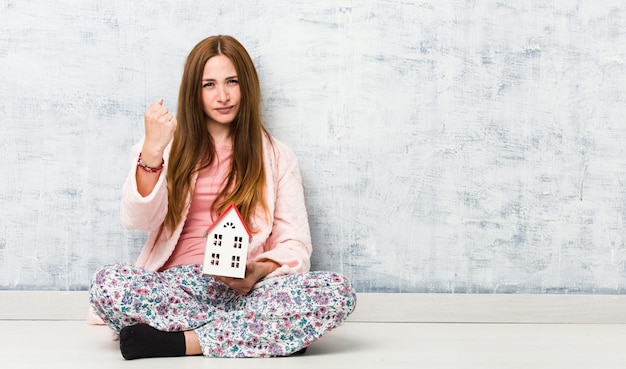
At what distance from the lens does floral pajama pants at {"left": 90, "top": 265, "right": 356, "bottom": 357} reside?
5.15ft

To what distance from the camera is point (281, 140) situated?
2021 mm

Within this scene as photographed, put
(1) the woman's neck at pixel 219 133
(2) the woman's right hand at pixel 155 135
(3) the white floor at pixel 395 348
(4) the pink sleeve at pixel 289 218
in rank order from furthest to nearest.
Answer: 1. (1) the woman's neck at pixel 219 133
2. (4) the pink sleeve at pixel 289 218
3. (2) the woman's right hand at pixel 155 135
4. (3) the white floor at pixel 395 348

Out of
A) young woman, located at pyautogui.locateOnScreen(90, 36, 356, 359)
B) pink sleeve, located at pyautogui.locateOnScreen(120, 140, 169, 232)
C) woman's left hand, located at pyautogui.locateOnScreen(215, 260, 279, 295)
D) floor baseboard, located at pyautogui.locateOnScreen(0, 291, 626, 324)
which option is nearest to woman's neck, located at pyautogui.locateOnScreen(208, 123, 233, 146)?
young woman, located at pyautogui.locateOnScreen(90, 36, 356, 359)

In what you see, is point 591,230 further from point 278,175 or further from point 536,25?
point 278,175

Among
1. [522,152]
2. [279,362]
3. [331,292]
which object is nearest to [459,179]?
[522,152]

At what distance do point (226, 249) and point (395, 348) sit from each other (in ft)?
1.30

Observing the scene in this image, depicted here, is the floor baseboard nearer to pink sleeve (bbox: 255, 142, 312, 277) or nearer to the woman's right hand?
pink sleeve (bbox: 255, 142, 312, 277)

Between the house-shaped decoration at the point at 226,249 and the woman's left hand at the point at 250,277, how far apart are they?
0.09 meters

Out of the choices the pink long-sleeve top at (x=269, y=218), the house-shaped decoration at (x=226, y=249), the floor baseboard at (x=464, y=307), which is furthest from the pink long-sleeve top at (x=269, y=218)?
the floor baseboard at (x=464, y=307)

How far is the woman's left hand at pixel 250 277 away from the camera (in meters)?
1.68

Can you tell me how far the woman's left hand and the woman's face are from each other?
1.17ft

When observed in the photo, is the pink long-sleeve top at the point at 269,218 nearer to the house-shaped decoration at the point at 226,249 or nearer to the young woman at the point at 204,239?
the young woman at the point at 204,239

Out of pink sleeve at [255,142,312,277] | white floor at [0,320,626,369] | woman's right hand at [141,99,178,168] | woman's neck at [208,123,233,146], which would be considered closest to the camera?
white floor at [0,320,626,369]

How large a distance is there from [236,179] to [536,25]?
82 centimetres
